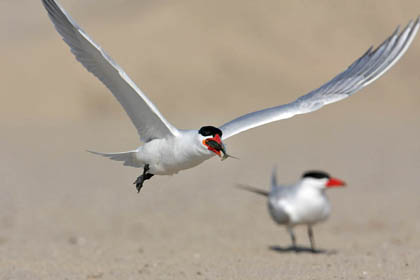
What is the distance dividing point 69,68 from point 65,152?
680 cm

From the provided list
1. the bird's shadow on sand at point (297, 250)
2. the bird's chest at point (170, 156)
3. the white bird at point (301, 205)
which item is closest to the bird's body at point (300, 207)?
the white bird at point (301, 205)

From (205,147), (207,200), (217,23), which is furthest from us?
(217,23)

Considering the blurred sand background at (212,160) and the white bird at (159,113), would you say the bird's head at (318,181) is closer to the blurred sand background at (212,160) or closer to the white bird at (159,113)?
the blurred sand background at (212,160)

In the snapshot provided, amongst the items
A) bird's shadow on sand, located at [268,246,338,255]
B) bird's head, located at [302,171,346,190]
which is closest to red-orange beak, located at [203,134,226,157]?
bird's shadow on sand, located at [268,246,338,255]

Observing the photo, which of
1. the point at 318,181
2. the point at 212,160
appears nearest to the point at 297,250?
the point at 318,181

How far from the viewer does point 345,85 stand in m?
7.02

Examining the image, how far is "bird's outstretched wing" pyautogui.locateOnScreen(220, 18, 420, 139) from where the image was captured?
645cm

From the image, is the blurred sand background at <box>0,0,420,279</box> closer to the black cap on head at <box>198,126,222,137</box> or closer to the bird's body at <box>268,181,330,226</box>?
the bird's body at <box>268,181,330,226</box>

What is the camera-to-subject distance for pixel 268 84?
24.4m

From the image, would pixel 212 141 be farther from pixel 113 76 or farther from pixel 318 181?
pixel 318 181

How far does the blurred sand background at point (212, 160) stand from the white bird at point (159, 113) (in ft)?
3.48

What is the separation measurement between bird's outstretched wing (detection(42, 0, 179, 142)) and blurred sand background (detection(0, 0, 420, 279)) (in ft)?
4.22

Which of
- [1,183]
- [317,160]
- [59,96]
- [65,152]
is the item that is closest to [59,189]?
[1,183]

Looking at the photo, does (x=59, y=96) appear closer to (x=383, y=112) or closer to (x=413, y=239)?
(x=383, y=112)
